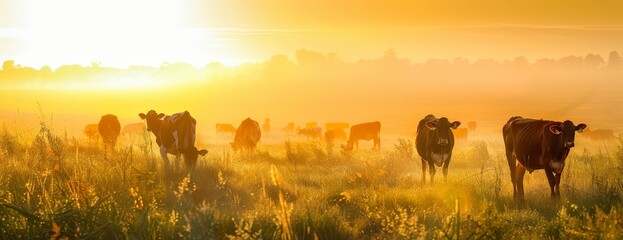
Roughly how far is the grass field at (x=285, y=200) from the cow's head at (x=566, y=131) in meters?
0.80

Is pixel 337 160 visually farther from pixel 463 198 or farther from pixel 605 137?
pixel 605 137

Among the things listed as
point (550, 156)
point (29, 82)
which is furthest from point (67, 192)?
point (29, 82)

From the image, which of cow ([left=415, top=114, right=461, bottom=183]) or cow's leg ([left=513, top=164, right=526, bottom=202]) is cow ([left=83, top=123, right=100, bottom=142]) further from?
cow's leg ([left=513, top=164, right=526, bottom=202])

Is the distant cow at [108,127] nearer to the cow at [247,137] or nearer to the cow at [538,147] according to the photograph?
the cow at [247,137]

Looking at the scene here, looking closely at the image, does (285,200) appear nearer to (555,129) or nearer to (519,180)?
(555,129)

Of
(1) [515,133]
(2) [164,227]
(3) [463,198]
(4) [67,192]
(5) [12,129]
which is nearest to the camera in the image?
(2) [164,227]

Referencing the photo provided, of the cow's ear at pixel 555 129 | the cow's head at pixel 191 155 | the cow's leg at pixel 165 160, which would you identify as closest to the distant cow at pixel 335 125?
the cow's leg at pixel 165 160

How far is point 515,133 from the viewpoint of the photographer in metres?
11.8

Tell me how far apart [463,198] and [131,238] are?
6.01 meters

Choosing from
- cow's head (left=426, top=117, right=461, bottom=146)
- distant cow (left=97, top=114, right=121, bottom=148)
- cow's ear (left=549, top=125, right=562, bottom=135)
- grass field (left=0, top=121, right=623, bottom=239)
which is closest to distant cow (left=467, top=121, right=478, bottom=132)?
grass field (left=0, top=121, right=623, bottom=239)

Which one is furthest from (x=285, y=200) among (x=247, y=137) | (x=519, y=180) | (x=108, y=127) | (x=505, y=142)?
(x=108, y=127)

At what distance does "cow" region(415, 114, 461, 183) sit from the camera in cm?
1292

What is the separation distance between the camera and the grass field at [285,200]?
5.62 metres

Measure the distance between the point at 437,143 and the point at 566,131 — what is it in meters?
3.32
